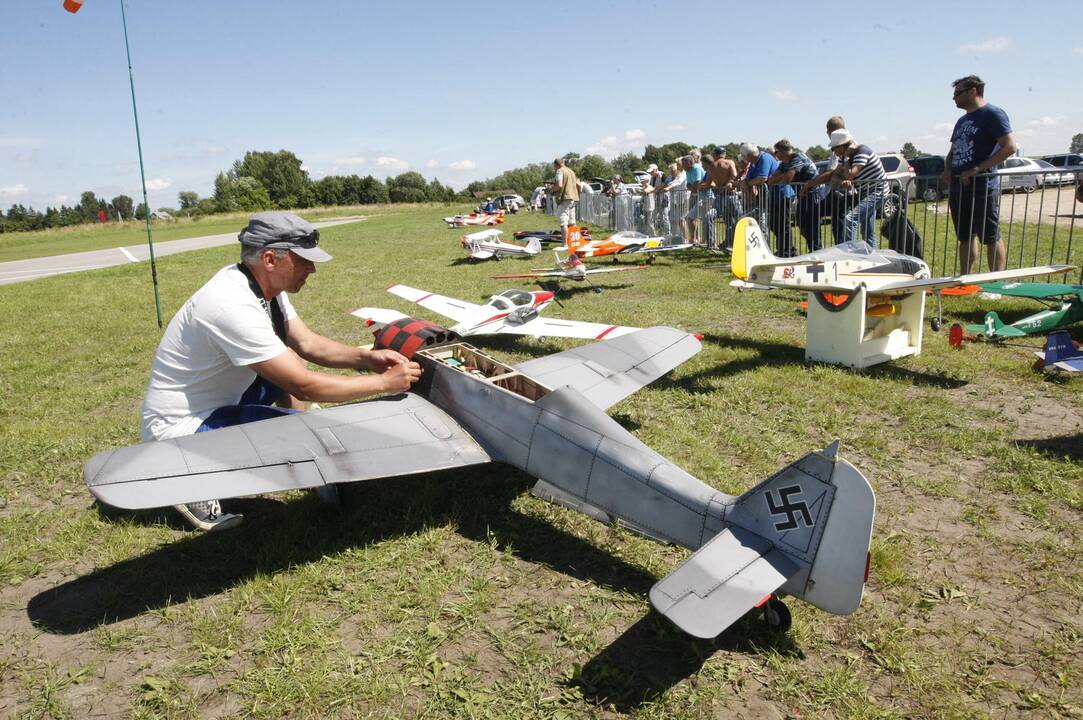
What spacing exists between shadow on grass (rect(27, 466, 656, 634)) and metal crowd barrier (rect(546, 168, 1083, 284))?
7.82m

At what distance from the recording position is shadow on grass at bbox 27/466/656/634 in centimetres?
362

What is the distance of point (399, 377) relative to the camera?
4281 mm

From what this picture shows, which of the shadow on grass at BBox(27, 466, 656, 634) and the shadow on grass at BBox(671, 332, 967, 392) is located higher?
the shadow on grass at BBox(671, 332, 967, 392)

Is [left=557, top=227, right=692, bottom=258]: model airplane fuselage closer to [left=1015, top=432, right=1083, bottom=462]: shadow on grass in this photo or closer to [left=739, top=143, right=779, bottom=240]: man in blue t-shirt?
[left=739, top=143, right=779, bottom=240]: man in blue t-shirt

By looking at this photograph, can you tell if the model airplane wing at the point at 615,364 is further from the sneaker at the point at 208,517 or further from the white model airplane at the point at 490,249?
the white model airplane at the point at 490,249

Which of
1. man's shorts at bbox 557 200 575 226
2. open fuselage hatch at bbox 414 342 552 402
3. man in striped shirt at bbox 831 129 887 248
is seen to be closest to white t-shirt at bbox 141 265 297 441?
open fuselage hatch at bbox 414 342 552 402

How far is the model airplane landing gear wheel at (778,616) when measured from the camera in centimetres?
309

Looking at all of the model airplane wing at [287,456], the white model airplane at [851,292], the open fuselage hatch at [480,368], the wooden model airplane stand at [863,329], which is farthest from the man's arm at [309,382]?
the wooden model airplane stand at [863,329]

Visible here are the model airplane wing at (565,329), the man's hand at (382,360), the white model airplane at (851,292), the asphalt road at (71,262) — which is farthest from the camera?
the asphalt road at (71,262)

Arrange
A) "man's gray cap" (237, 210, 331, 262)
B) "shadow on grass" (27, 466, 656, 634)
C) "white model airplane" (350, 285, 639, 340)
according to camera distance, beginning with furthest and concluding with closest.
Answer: "white model airplane" (350, 285, 639, 340) → "man's gray cap" (237, 210, 331, 262) → "shadow on grass" (27, 466, 656, 634)

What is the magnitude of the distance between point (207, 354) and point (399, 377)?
1.27 m

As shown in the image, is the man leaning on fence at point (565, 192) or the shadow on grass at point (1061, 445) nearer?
the shadow on grass at point (1061, 445)

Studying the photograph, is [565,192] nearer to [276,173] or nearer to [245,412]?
[245,412]

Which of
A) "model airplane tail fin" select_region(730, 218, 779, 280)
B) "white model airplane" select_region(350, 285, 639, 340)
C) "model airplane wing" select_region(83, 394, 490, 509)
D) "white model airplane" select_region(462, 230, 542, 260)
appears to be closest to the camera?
"model airplane wing" select_region(83, 394, 490, 509)
